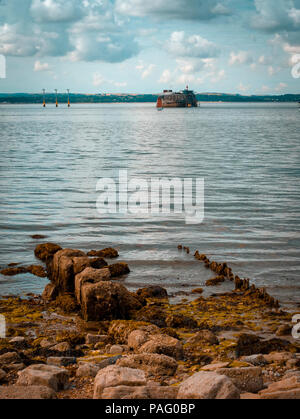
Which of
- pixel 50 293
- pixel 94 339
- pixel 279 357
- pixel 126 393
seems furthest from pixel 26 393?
pixel 50 293

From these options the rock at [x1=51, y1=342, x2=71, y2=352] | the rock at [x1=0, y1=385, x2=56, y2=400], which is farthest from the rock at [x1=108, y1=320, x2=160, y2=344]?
the rock at [x1=0, y1=385, x2=56, y2=400]

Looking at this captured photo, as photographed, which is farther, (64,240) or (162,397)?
(64,240)

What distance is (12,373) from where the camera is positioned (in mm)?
7266

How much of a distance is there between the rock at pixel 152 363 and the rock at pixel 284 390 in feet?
4.76

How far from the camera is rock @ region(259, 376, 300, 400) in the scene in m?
5.99

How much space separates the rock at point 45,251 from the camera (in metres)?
14.0

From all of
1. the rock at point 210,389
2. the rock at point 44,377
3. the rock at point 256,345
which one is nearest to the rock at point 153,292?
the rock at point 256,345

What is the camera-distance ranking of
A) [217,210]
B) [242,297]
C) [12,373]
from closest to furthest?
[12,373], [242,297], [217,210]

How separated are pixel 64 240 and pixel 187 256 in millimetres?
4058

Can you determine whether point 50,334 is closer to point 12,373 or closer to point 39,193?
point 12,373

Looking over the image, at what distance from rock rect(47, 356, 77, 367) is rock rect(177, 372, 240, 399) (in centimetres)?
223

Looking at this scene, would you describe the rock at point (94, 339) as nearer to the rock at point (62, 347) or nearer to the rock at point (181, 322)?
the rock at point (62, 347)

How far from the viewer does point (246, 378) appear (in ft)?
21.9
